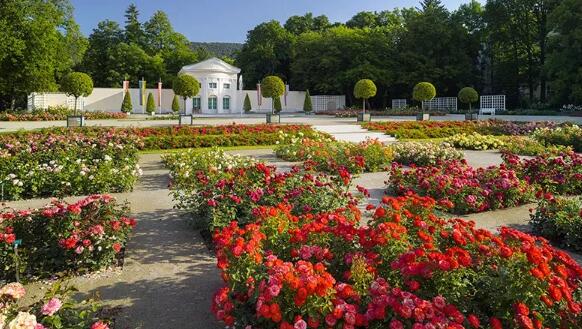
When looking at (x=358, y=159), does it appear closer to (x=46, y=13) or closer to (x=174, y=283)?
(x=174, y=283)

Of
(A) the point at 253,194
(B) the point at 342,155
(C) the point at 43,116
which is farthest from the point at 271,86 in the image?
(A) the point at 253,194

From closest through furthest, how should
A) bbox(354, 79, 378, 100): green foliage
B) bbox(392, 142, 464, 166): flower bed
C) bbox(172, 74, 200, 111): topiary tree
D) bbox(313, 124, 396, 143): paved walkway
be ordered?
bbox(392, 142, 464, 166): flower bed, bbox(313, 124, 396, 143): paved walkway, bbox(172, 74, 200, 111): topiary tree, bbox(354, 79, 378, 100): green foliage

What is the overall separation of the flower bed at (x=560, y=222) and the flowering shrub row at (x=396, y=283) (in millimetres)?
Answer: 2150

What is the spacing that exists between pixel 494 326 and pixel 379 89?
138ft

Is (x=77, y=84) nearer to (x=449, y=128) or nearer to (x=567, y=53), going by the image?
(x=449, y=128)

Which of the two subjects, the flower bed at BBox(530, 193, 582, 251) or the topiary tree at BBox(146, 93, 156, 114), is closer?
the flower bed at BBox(530, 193, 582, 251)

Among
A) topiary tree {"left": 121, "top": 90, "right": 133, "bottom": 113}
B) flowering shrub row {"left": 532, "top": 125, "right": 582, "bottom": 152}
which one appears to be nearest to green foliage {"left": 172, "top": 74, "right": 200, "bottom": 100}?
topiary tree {"left": 121, "top": 90, "right": 133, "bottom": 113}

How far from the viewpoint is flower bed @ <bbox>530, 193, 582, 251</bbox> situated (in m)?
4.96

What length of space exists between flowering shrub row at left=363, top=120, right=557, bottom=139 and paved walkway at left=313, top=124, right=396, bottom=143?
14.9 inches

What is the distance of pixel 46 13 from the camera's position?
32781mm

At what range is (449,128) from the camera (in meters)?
18.6

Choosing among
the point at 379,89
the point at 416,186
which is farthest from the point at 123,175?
the point at 379,89

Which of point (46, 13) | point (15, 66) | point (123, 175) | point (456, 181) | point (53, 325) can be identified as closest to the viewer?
point (53, 325)

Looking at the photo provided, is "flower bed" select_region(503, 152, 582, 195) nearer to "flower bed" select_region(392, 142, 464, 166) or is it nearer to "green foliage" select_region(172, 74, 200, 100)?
"flower bed" select_region(392, 142, 464, 166)
